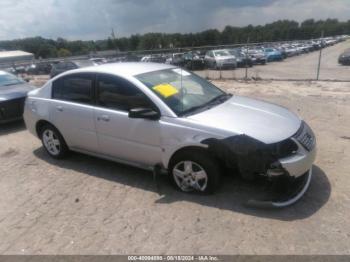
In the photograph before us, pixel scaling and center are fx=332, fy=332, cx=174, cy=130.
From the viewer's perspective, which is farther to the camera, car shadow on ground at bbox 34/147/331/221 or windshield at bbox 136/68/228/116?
windshield at bbox 136/68/228/116

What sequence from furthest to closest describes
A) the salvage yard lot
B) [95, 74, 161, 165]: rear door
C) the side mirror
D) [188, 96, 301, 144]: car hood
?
[95, 74, 161, 165]: rear door < the side mirror < [188, 96, 301, 144]: car hood < the salvage yard lot

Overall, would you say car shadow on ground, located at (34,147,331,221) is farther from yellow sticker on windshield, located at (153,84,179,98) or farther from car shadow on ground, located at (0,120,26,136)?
car shadow on ground, located at (0,120,26,136)

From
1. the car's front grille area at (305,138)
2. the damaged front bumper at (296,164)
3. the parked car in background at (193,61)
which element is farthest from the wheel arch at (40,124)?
the parked car in background at (193,61)

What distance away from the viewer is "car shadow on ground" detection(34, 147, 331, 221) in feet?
12.2

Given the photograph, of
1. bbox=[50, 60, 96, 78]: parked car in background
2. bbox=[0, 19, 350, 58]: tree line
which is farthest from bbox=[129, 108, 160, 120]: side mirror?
bbox=[0, 19, 350, 58]: tree line

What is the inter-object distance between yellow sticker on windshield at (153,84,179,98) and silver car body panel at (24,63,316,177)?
0.42ft

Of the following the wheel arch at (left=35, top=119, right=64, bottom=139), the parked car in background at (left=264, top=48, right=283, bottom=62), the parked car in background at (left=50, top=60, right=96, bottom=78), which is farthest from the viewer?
the parked car in background at (left=264, top=48, right=283, bottom=62)

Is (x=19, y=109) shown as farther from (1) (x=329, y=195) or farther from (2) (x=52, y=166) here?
(1) (x=329, y=195)

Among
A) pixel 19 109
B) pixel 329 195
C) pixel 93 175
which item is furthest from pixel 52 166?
pixel 329 195

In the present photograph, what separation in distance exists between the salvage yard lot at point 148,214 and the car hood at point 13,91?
2.58 metres

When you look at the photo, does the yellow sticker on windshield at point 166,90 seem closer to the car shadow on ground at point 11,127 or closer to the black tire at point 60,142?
the black tire at point 60,142

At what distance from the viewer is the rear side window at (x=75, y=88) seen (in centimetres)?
480

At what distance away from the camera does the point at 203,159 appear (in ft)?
12.5

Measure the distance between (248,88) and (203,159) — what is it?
9118 millimetres
